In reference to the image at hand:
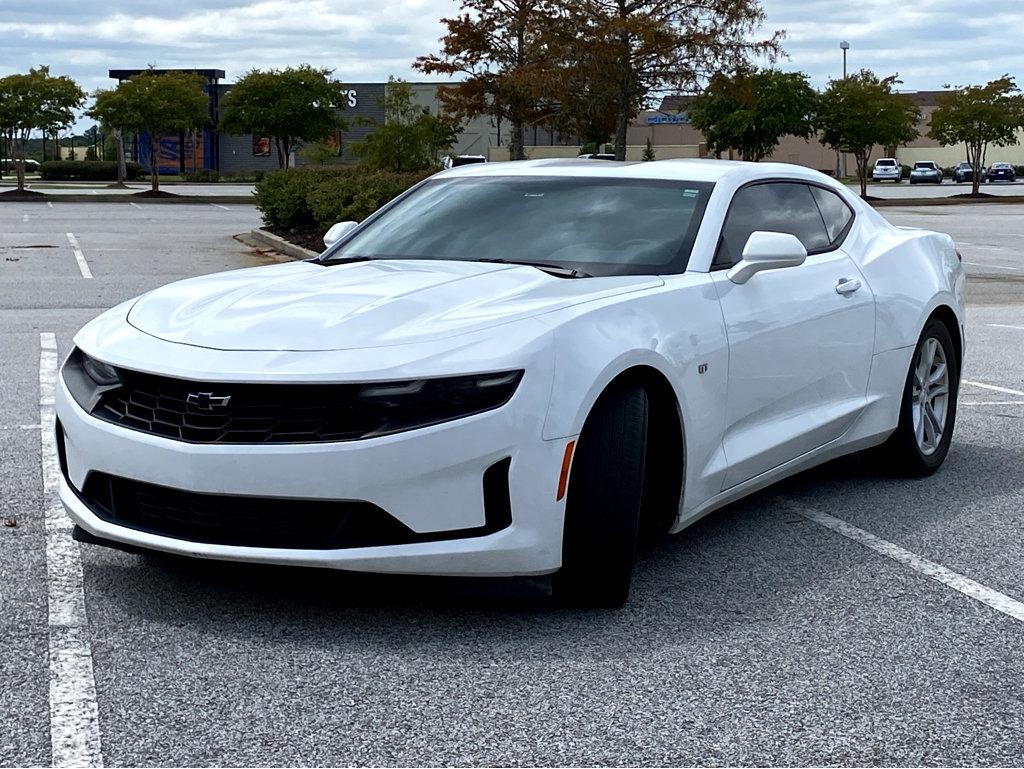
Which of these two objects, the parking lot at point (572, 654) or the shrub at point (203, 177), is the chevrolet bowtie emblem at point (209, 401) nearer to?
the parking lot at point (572, 654)

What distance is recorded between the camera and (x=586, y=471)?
168 inches

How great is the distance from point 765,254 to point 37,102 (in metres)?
43.7

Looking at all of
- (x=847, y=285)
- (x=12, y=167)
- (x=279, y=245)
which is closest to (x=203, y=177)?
(x=12, y=167)

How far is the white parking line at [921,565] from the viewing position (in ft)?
15.4

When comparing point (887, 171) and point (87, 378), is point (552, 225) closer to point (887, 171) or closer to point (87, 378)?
point (87, 378)

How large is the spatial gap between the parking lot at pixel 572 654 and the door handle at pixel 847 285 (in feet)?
2.95

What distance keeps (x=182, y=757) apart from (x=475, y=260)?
2.49 m

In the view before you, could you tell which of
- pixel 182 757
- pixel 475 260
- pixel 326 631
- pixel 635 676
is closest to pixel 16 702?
pixel 182 757

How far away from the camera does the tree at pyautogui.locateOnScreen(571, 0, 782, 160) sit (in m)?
34.9

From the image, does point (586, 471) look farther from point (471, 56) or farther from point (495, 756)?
point (471, 56)

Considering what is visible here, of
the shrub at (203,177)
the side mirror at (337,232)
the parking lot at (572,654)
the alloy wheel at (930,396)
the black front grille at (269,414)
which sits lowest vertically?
the shrub at (203,177)

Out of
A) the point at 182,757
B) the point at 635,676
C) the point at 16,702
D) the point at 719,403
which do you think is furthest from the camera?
the point at 719,403

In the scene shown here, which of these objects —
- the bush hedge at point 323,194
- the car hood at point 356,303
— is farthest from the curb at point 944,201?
the car hood at point 356,303

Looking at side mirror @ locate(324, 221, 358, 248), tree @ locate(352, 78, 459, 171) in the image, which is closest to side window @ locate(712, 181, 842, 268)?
side mirror @ locate(324, 221, 358, 248)
